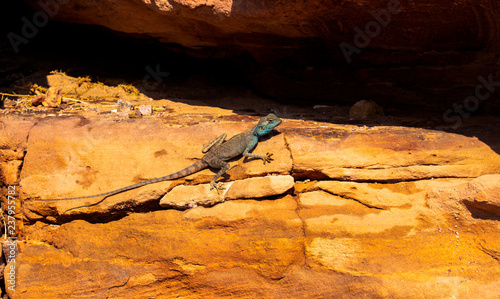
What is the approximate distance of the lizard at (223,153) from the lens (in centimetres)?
422

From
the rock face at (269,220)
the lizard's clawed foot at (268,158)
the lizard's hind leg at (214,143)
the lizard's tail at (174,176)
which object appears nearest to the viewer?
the rock face at (269,220)

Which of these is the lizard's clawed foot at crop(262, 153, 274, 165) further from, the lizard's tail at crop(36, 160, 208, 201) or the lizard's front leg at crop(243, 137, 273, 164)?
the lizard's tail at crop(36, 160, 208, 201)

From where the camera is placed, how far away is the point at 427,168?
4207 millimetres

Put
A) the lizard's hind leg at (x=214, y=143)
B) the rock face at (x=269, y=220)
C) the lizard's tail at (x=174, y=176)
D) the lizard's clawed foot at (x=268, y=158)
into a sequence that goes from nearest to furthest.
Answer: the rock face at (x=269, y=220)
the lizard's tail at (x=174, y=176)
the lizard's clawed foot at (x=268, y=158)
the lizard's hind leg at (x=214, y=143)

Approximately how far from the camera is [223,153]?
4414 mm

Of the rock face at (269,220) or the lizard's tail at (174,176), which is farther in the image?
the lizard's tail at (174,176)

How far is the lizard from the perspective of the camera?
13.9 ft

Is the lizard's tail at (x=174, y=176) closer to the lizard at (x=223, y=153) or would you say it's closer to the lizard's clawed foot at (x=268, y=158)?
the lizard at (x=223, y=153)

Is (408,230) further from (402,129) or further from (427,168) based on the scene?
(402,129)

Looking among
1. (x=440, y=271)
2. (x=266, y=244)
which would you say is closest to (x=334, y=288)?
(x=266, y=244)

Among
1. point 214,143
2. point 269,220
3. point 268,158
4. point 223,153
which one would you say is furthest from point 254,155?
point 269,220

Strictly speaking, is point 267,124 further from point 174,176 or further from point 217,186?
point 174,176

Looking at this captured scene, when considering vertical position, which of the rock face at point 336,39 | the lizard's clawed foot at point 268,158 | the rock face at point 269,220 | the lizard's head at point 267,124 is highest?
the rock face at point 336,39

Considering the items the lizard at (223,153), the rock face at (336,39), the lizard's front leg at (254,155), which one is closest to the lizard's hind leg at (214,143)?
the lizard at (223,153)
